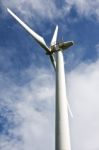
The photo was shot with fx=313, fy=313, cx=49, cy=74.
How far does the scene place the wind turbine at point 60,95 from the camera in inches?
997

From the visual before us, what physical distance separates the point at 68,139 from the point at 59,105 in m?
3.76

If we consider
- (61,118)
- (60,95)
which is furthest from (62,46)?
(61,118)

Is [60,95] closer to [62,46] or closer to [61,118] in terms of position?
[61,118]

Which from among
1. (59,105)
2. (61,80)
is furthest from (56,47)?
(59,105)

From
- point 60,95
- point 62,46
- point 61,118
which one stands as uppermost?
point 62,46

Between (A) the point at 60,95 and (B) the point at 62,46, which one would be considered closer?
(A) the point at 60,95

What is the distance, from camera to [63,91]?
29.9m

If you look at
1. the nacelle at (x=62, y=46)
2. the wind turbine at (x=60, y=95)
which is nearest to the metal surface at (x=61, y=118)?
the wind turbine at (x=60, y=95)

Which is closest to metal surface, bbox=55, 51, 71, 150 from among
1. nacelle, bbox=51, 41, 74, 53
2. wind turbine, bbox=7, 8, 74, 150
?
wind turbine, bbox=7, 8, 74, 150

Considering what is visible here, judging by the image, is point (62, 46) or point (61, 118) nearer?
point (61, 118)

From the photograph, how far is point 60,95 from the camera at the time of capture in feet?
95.9

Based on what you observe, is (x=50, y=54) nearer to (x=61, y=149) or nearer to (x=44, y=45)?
(x=44, y=45)

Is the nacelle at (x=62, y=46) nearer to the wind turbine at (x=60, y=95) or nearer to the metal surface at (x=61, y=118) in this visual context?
the wind turbine at (x=60, y=95)

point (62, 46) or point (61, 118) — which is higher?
point (62, 46)
